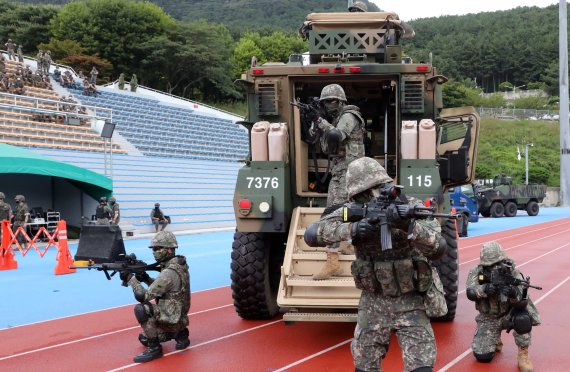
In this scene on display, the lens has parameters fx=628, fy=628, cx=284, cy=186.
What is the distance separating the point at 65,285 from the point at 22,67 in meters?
22.0

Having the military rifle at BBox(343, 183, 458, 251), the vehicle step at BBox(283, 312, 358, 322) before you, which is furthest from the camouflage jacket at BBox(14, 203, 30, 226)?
the military rifle at BBox(343, 183, 458, 251)

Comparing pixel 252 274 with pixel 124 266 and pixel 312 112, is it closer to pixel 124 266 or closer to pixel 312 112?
pixel 124 266

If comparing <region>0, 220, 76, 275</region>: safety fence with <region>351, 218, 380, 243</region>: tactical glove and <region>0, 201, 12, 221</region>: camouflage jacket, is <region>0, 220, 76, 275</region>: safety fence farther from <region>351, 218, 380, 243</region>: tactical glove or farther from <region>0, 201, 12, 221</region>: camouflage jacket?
<region>351, 218, 380, 243</region>: tactical glove

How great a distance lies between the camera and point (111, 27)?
188 feet

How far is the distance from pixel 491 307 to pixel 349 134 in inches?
79.7

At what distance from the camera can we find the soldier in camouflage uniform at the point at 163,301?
217 inches

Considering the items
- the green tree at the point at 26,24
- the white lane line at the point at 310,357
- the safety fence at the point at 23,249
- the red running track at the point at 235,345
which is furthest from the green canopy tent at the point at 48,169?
the green tree at the point at 26,24

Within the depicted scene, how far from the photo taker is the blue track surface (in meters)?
7.93

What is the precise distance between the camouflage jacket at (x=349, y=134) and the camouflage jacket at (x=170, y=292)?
1832mm

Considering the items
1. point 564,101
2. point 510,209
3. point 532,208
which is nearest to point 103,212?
point 510,209

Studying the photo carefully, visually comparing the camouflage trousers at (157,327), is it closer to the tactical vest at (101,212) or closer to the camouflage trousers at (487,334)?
the camouflage trousers at (487,334)

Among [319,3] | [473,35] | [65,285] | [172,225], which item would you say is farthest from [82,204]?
[319,3]

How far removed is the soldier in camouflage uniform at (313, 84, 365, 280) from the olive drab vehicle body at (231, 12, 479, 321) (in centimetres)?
52

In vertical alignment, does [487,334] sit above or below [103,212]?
below
